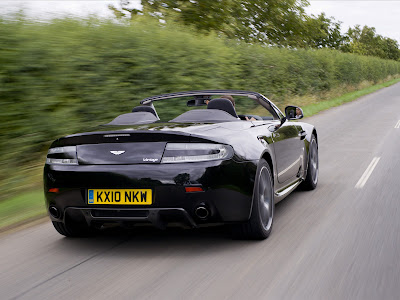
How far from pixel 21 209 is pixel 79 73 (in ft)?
10.1

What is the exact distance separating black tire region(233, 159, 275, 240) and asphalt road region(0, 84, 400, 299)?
0.31 ft

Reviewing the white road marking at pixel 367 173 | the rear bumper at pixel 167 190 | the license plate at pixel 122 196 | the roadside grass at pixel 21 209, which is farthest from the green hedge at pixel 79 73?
the white road marking at pixel 367 173

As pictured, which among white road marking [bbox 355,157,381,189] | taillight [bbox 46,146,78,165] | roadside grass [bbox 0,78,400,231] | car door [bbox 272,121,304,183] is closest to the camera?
taillight [bbox 46,146,78,165]

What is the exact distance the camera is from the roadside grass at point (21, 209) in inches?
227

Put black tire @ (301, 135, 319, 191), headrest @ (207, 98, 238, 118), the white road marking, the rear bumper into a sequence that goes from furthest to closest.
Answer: the white road marking → black tire @ (301, 135, 319, 191) → headrest @ (207, 98, 238, 118) → the rear bumper

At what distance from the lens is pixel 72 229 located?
483cm

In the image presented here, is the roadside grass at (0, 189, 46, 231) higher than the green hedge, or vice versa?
the green hedge

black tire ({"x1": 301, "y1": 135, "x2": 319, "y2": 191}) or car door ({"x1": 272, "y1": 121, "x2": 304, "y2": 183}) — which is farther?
black tire ({"x1": 301, "y1": 135, "x2": 319, "y2": 191})

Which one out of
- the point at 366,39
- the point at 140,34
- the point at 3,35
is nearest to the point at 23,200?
the point at 3,35

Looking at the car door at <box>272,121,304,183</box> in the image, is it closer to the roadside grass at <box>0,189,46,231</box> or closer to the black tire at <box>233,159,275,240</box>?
the black tire at <box>233,159,275,240</box>

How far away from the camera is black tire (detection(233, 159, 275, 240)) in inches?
174

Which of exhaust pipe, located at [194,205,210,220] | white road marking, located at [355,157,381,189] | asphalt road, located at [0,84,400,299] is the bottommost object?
white road marking, located at [355,157,381,189]

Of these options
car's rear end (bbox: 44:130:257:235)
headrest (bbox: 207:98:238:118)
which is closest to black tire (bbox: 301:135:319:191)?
headrest (bbox: 207:98:238:118)

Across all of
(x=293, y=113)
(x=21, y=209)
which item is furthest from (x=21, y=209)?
(x=293, y=113)
